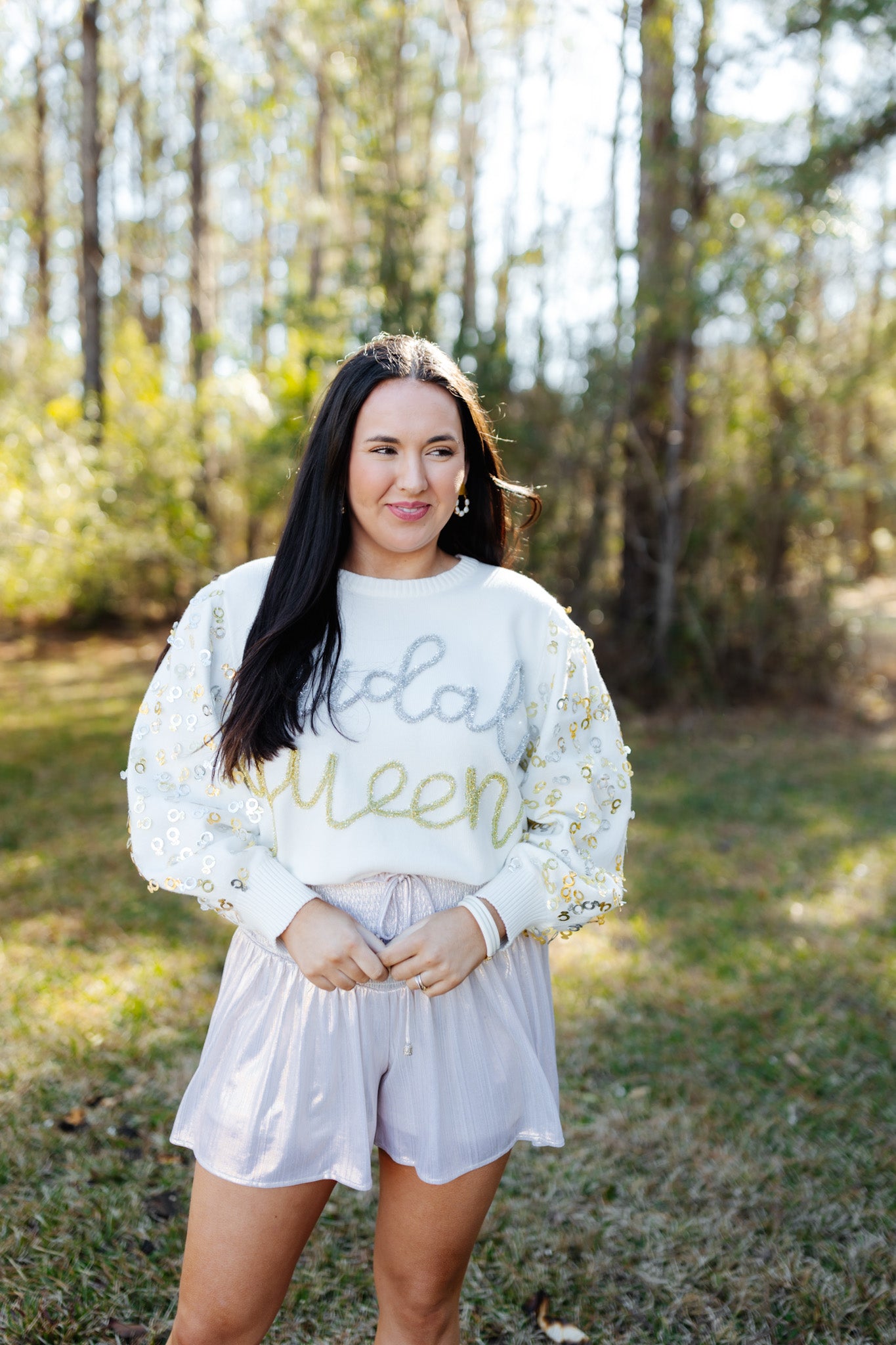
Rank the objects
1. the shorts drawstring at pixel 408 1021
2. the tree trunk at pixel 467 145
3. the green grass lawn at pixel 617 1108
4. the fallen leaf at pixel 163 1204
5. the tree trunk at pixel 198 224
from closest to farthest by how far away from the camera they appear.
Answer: the shorts drawstring at pixel 408 1021 < the green grass lawn at pixel 617 1108 < the fallen leaf at pixel 163 1204 < the tree trunk at pixel 467 145 < the tree trunk at pixel 198 224

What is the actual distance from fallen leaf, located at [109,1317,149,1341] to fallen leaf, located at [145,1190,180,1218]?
0.32 metres

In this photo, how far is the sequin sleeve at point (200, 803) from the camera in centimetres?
146

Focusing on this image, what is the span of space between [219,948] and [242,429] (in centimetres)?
678

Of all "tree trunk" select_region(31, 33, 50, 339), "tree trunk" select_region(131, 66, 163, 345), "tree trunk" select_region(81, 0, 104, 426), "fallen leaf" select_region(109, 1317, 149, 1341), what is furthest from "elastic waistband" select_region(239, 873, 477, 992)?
"tree trunk" select_region(31, 33, 50, 339)

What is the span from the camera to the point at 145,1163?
258 cm

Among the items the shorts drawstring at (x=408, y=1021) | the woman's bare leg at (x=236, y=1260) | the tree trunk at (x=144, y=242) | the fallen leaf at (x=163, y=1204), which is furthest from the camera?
the tree trunk at (x=144, y=242)

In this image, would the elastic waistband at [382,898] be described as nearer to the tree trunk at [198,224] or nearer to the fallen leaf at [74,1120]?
the fallen leaf at [74,1120]

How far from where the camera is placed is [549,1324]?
2.16m

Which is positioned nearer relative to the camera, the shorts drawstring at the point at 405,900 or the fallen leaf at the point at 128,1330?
the shorts drawstring at the point at 405,900

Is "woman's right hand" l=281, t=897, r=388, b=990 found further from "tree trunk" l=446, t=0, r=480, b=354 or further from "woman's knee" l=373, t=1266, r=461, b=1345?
"tree trunk" l=446, t=0, r=480, b=354

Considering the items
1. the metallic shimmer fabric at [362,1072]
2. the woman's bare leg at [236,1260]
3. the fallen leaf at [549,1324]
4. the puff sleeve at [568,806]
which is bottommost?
the fallen leaf at [549,1324]

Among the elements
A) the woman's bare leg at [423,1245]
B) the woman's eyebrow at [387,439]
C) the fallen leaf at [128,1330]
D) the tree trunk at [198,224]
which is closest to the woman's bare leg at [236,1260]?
the woman's bare leg at [423,1245]

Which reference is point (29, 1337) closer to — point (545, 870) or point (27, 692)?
point (545, 870)

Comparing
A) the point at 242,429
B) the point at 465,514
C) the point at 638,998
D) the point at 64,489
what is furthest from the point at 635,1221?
the point at 242,429
